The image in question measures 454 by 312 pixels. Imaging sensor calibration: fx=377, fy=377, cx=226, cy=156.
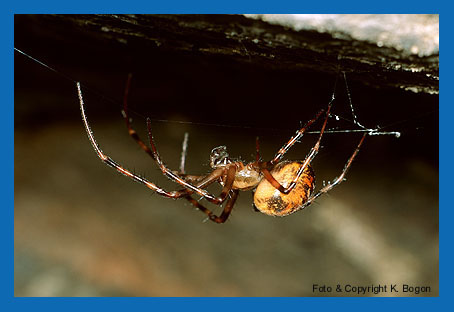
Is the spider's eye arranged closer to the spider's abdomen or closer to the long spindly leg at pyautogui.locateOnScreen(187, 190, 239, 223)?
the long spindly leg at pyautogui.locateOnScreen(187, 190, 239, 223)

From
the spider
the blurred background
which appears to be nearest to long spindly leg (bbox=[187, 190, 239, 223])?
the spider

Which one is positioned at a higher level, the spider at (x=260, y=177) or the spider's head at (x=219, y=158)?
the spider's head at (x=219, y=158)

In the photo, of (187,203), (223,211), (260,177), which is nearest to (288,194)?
(260,177)

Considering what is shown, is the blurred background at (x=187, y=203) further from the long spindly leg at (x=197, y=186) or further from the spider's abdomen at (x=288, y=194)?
the spider's abdomen at (x=288, y=194)

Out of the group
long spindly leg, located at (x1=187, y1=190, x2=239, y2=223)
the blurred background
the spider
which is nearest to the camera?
the spider

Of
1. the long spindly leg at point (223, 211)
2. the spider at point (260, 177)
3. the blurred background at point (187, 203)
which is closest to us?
the spider at point (260, 177)

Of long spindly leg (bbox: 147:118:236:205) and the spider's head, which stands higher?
the spider's head

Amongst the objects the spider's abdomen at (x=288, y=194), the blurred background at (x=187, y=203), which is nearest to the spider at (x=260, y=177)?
the spider's abdomen at (x=288, y=194)

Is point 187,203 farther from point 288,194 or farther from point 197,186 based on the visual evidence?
point 288,194
